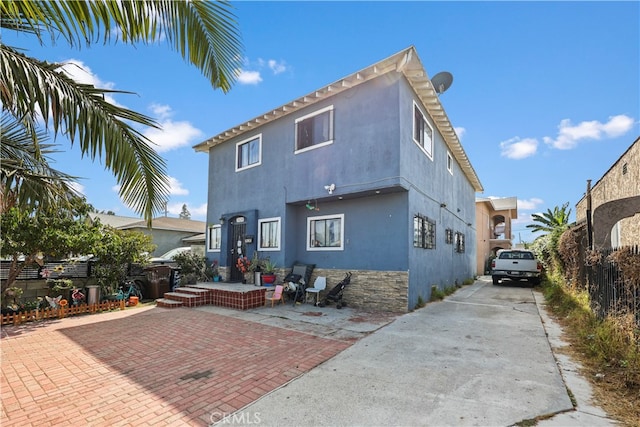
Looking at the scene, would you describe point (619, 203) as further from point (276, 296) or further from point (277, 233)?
point (277, 233)

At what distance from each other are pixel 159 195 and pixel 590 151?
634 inches

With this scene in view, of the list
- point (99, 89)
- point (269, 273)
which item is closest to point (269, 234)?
point (269, 273)

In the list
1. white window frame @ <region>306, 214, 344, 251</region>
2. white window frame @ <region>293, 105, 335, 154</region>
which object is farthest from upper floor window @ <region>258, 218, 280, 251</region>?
white window frame @ <region>293, 105, 335, 154</region>

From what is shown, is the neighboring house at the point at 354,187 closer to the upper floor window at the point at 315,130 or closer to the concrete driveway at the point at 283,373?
the upper floor window at the point at 315,130

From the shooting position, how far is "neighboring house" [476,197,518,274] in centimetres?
2445

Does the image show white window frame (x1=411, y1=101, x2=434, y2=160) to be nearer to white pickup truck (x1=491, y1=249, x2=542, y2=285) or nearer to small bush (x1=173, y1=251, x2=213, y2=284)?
white pickup truck (x1=491, y1=249, x2=542, y2=285)

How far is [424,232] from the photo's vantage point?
1041cm

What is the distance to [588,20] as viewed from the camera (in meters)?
7.72

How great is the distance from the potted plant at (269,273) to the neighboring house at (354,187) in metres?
0.30

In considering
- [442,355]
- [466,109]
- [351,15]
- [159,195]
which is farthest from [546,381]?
[466,109]

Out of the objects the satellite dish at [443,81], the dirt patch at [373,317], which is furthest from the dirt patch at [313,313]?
the satellite dish at [443,81]

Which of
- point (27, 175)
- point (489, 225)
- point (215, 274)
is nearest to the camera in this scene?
point (27, 175)

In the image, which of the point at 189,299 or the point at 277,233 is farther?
the point at 277,233

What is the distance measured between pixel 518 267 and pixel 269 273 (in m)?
12.1
